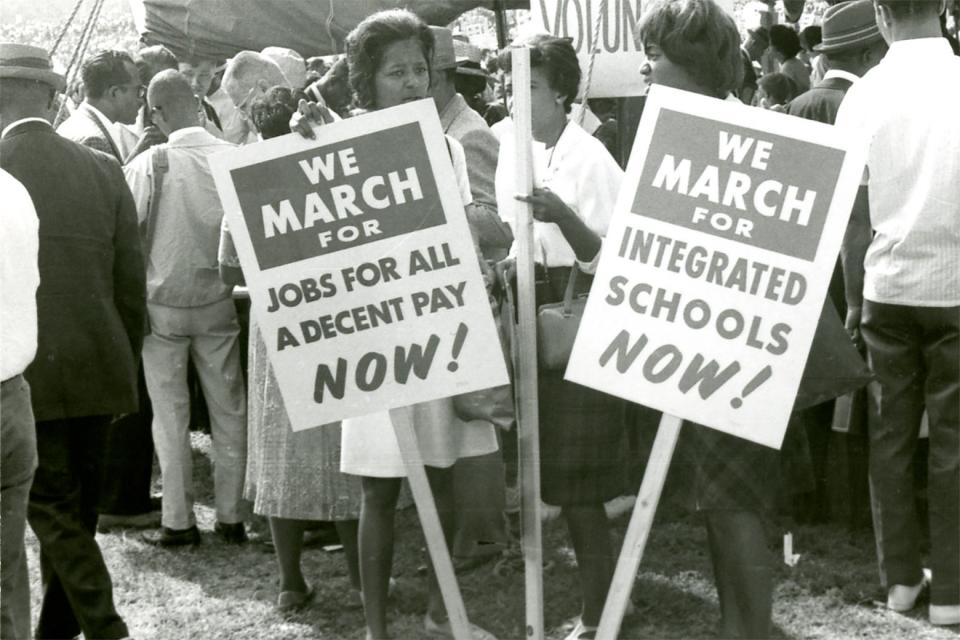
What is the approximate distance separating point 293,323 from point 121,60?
10.2ft

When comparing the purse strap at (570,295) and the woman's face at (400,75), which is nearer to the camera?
the purse strap at (570,295)

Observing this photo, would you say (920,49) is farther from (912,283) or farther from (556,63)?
(556,63)

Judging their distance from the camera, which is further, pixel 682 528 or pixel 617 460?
pixel 682 528

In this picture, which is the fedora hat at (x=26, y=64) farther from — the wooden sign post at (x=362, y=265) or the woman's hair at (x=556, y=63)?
the woman's hair at (x=556, y=63)

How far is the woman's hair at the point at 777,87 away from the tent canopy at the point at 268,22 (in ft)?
5.73

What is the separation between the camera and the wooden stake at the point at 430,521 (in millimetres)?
3480

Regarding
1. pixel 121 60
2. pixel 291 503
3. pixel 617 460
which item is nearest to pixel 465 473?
pixel 291 503

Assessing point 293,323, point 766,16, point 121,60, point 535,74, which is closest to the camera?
point 293,323

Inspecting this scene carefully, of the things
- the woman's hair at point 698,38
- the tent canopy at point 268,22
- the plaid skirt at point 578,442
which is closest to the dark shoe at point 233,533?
the plaid skirt at point 578,442

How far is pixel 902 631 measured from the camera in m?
4.20

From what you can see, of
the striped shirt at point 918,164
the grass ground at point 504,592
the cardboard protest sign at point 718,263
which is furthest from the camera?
the grass ground at point 504,592

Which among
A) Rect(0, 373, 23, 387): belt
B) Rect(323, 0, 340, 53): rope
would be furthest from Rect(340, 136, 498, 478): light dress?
Rect(323, 0, 340, 53): rope

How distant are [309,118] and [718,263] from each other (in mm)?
1105

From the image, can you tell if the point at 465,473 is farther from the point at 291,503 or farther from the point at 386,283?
the point at 386,283
